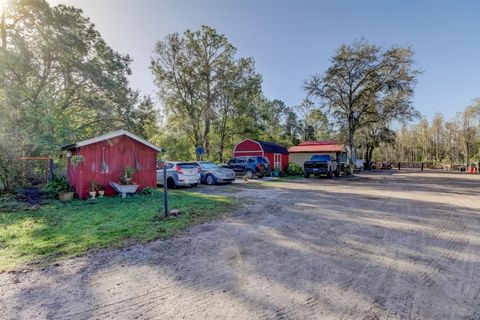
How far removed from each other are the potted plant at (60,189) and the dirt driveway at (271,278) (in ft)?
22.0

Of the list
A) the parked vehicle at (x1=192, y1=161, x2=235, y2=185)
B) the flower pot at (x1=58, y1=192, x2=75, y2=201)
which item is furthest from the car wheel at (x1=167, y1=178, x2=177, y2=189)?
the flower pot at (x1=58, y1=192, x2=75, y2=201)

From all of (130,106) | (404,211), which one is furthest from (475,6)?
(130,106)

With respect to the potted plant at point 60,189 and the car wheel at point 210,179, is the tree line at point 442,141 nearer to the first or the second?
the car wheel at point 210,179

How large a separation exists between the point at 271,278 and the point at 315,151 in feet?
89.6

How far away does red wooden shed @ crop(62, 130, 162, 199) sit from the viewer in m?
9.78

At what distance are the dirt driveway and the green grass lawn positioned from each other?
577 millimetres

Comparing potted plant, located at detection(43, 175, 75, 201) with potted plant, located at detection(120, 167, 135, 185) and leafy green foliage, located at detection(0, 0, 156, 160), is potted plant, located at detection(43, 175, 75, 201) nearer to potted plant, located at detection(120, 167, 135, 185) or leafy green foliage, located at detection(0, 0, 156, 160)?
leafy green foliage, located at detection(0, 0, 156, 160)

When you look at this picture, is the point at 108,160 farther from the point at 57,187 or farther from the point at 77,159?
the point at 57,187

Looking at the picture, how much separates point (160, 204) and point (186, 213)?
1.85 m

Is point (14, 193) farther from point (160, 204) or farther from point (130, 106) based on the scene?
point (130, 106)

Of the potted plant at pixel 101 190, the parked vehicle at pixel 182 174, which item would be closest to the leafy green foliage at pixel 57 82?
the potted plant at pixel 101 190

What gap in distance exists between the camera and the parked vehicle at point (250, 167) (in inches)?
778

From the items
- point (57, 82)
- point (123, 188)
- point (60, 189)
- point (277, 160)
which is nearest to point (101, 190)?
point (123, 188)

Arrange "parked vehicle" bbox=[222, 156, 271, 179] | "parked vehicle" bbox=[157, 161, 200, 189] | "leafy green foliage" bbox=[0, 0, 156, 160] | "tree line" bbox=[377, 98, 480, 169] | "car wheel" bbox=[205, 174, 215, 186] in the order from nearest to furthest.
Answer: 1. "leafy green foliage" bbox=[0, 0, 156, 160]
2. "parked vehicle" bbox=[157, 161, 200, 189]
3. "car wheel" bbox=[205, 174, 215, 186]
4. "parked vehicle" bbox=[222, 156, 271, 179]
5. "tree line" bbox=[377, 98, 480, 169]
